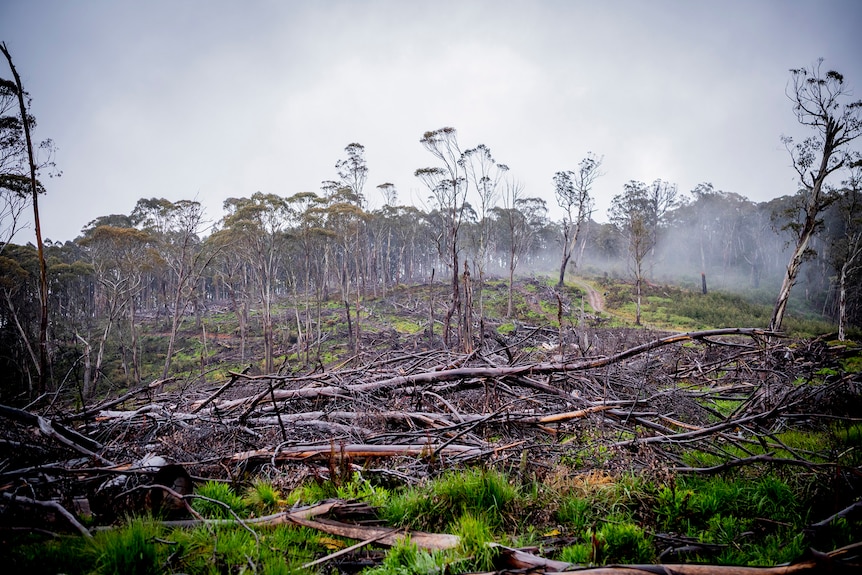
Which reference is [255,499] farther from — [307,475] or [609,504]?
[609,504]

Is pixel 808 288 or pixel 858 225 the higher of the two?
pixel 858 225

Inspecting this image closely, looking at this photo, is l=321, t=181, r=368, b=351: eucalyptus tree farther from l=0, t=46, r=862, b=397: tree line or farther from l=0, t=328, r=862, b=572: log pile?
l=0, t=328, r=862, b=572: log pile

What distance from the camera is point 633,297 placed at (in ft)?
113

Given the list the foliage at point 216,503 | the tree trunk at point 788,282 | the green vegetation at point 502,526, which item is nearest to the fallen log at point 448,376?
the foliage at point 216,503

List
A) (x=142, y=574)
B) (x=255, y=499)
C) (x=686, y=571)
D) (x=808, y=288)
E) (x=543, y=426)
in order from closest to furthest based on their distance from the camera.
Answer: (x=686, y=571), (x=142, y=574), (x=255, y=499), (x=543, y=426), (x=808, y=288)

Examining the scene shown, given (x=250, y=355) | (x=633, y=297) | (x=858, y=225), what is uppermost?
(x=858, y=225)

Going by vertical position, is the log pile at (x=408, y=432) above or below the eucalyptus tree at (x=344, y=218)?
below

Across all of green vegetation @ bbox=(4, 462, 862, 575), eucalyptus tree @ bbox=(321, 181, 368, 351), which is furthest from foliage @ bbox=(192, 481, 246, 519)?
eucalyptus tree @ bbox=(321, 181, 368, 351)

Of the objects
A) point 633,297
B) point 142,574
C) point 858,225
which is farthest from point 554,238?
point 142,574

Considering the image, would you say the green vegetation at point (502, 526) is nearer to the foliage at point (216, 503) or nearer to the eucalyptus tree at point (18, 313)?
the foliage at point (216, 503)

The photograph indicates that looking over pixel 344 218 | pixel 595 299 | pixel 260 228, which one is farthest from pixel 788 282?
pixel 260 228

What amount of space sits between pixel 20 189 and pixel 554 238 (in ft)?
264

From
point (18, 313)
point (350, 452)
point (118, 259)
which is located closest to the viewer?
point (350, 452)

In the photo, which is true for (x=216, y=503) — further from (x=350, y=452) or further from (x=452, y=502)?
(x=452, y=502)
